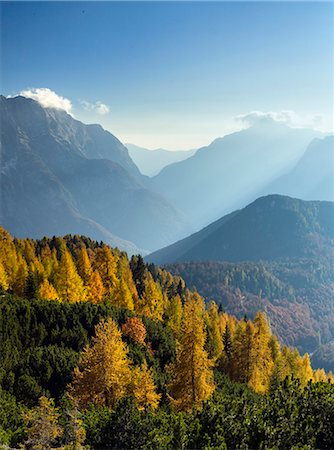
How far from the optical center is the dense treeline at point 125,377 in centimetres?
2172

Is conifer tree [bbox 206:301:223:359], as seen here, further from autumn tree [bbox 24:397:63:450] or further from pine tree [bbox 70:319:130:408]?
autumn tree [bbox 24:397:63:450]

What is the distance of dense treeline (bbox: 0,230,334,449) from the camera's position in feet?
71.3

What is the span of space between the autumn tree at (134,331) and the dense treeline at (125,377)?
0.14 m

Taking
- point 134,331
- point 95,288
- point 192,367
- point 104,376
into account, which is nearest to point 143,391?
point 104,376

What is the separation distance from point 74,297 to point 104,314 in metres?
11.0

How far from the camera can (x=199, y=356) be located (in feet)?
115

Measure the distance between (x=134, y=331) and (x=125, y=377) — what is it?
18444mm

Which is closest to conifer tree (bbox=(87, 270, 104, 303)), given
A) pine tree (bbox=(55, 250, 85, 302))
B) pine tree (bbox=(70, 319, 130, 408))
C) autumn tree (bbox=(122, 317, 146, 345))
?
pine tree (bbox=(55, 250, 85, 302))

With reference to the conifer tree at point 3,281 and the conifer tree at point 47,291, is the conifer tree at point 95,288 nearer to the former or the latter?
the conifer tree at point 47,291

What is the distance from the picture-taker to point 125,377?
33906mm

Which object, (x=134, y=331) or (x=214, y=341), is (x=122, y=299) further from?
(x=214, y=341)

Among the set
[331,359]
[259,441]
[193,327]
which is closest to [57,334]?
[193,327]

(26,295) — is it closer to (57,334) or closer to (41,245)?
(57,334)

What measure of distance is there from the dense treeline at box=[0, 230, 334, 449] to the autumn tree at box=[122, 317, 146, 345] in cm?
14
